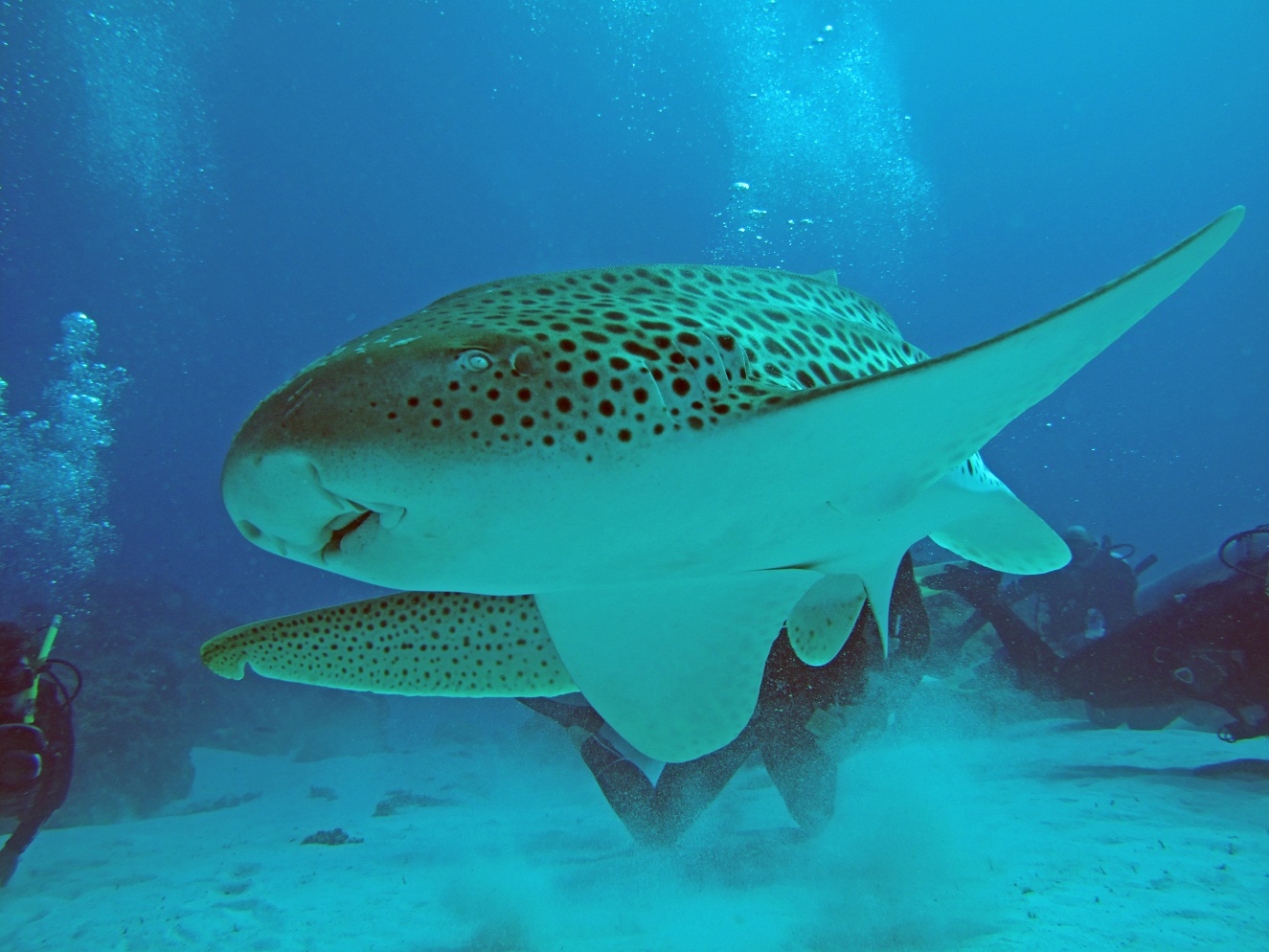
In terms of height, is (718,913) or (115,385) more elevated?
(115,385)

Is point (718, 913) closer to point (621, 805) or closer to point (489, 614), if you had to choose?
point (621, 805)

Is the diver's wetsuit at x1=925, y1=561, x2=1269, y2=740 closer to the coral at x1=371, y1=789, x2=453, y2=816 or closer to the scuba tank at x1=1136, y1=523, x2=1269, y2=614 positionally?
the scuba tank at x1=1136, y1=523, x2=1269, y2=614

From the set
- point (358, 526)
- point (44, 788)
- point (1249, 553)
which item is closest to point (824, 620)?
point (358, 526)

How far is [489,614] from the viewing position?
262cm

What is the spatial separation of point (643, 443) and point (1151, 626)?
887 centimetres

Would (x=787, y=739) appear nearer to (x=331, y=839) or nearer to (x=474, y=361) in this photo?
(x=474, y=361)

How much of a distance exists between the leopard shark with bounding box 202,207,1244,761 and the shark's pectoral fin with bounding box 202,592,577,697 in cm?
1

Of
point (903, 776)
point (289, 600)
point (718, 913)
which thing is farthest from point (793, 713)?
point (289, 600)

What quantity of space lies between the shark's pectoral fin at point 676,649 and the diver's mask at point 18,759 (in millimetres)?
8161

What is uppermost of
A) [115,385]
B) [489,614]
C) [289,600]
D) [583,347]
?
[115,385]

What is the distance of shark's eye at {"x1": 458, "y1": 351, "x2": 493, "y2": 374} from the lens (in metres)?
1.31

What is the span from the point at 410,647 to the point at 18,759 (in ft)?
25.1

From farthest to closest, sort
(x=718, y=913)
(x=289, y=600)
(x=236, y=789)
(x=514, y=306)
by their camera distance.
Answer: (x=289, y=600), (x=236, y=789), (x=718, y=913), (x=514, y=306)

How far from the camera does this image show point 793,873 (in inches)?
224
